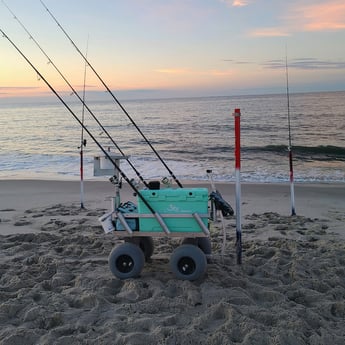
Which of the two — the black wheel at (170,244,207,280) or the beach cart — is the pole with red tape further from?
the black wheel at (170,244,207,280)

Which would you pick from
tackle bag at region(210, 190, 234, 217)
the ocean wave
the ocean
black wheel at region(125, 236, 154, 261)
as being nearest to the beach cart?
tackle bag at region(210, 190, 234, 217)

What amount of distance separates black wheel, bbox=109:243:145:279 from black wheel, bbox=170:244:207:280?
0.37m

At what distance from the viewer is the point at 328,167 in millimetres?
15719

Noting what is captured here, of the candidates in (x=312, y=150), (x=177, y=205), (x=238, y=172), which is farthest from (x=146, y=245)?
(x=312, y=150)

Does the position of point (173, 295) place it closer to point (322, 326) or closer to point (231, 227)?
point (322, 326)

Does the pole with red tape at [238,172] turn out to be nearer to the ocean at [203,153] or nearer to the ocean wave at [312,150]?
the ocean at [203,153]

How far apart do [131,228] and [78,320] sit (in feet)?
4.08

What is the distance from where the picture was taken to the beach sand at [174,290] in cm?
340

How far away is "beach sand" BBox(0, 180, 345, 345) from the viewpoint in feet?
11.1

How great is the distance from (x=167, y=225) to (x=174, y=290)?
0.68m

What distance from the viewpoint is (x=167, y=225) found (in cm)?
460

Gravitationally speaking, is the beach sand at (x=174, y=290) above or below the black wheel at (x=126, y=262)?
below

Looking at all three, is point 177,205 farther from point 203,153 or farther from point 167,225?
point 203,153

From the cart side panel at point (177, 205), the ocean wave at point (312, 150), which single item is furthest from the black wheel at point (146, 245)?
the ocean wave at point (312, 150)
